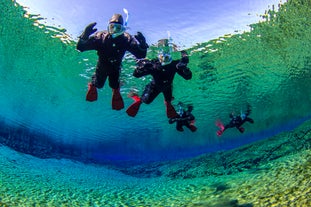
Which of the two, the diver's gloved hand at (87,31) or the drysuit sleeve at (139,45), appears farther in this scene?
the drysuit sleeve at (139,45)

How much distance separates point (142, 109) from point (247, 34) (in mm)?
13010

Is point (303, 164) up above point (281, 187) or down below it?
above

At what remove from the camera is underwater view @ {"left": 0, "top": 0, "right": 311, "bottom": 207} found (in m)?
7.64

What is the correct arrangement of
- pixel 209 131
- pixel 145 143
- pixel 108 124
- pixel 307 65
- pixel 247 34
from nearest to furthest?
pixel 247 34 < pixel 307 65 < pixel 108 124 < pixel 209 131 < pixel 145 143

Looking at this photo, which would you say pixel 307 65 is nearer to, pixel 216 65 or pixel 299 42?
pixel 299 42

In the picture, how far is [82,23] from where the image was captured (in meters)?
11.9

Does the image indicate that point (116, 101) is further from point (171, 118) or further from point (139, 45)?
point (171, 118)

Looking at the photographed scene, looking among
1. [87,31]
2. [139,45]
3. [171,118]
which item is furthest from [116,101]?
[171,118]

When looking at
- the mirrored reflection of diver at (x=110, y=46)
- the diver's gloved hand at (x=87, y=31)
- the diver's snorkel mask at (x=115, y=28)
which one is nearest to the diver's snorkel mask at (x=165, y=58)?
the mirrored reflection of diver at (x=110, y=46)

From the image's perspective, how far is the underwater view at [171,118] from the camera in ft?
25.1

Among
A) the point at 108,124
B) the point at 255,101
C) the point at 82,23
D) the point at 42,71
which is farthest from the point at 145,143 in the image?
the point at 82,23

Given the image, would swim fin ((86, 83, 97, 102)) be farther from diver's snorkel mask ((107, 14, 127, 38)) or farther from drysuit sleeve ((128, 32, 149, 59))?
diver's snorkel mask ((107, 14, 127, 38))

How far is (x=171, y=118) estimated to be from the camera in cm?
830

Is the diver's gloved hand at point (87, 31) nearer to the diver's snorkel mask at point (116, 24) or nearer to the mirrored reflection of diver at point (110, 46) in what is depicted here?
the mirrored reflection of diver at point (110, 46)
